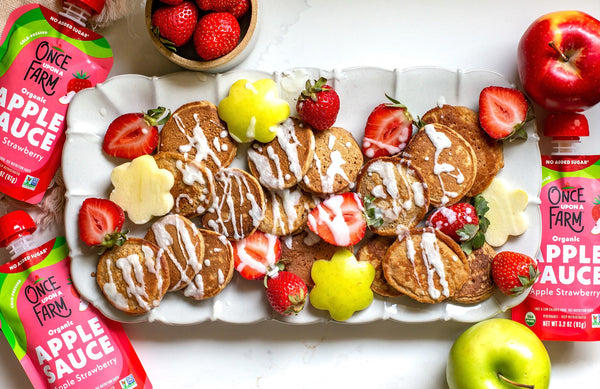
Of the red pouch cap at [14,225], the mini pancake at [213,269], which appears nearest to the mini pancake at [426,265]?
the mini pancake at [213,269]

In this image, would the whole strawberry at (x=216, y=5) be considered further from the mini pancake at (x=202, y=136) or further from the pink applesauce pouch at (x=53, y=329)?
the pink applesauce pouch at (x=53, y=329)

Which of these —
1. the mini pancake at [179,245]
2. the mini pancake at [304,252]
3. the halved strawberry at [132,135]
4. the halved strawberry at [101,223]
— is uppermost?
the halved strawberry at [132,135]

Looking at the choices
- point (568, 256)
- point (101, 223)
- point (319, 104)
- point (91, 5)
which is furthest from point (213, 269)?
point (568, 256)

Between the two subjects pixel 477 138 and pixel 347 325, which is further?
pixel 347 325

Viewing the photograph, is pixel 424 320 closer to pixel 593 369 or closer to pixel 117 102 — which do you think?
pixel 593 369

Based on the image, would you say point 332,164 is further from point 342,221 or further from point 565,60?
point 565,60
